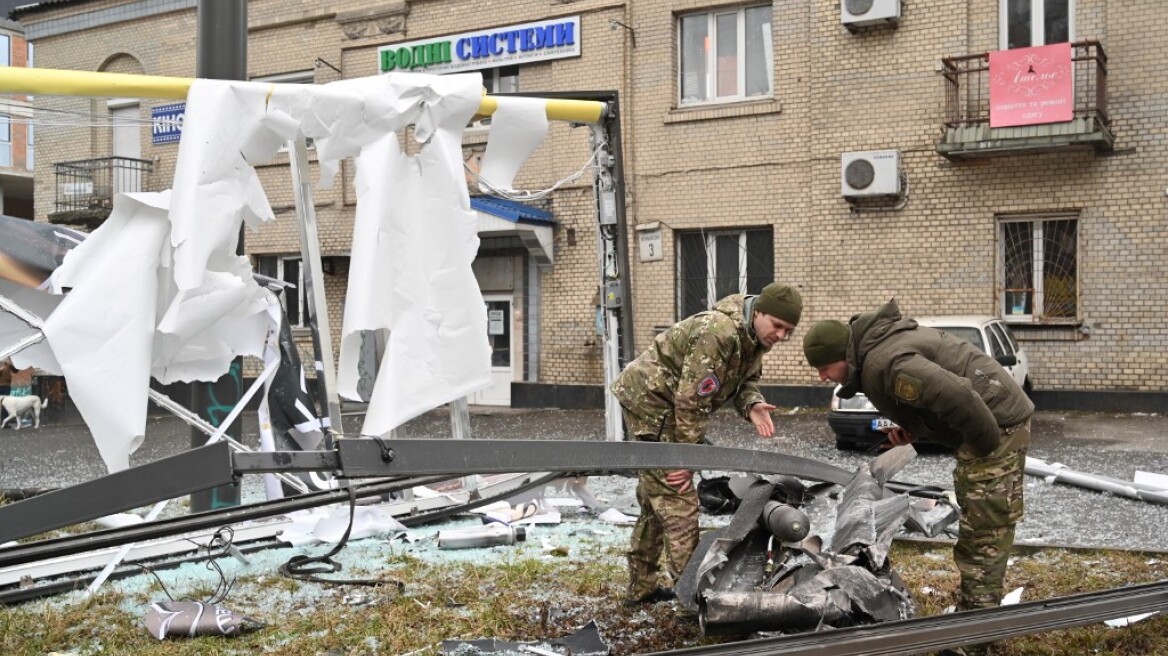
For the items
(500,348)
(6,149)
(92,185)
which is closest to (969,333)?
(500,348)

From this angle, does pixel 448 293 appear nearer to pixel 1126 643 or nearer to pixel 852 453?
pixel 1126 643

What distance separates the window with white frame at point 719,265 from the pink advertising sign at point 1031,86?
4130mm

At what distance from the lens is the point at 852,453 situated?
34.9 feet

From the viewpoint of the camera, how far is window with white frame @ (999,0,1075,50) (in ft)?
47.1

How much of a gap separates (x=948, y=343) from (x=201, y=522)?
324 cm

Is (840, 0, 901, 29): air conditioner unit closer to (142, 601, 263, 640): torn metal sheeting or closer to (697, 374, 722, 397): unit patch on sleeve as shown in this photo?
(697, 374, 722, 397): unit patch on sleeve

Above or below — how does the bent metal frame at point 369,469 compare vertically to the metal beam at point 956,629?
above

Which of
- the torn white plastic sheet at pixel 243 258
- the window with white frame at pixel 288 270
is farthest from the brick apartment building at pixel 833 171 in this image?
the torn white plastic sheet at pixel 243 258

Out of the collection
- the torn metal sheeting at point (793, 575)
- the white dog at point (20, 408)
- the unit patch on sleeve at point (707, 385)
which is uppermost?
the unit patch on sleeve at point (707, 385)

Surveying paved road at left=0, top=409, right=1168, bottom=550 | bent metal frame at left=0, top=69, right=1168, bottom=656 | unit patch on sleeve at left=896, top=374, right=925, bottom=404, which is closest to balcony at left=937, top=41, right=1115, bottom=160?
paved road at left=0, top=409, right=1168, bottom=550

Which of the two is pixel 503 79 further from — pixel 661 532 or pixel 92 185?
pixel 661 532

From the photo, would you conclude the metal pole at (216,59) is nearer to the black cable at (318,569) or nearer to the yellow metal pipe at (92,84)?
the black cable at (318,569)

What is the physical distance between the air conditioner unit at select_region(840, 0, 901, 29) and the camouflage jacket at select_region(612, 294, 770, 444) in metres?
11.6

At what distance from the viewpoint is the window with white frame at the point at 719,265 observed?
1644 cm
